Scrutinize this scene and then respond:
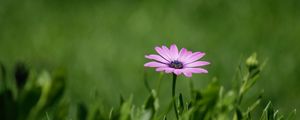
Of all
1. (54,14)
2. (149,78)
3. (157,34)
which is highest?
(54,14)

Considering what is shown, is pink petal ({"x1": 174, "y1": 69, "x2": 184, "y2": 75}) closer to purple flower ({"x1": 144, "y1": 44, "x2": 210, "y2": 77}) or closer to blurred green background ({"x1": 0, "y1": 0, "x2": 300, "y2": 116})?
purple flower ({"x1": 144, "y1": 44, "x2": 210, "y2": 77})

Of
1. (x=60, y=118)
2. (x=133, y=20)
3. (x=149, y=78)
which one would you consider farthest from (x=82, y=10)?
(x=60, y=118)

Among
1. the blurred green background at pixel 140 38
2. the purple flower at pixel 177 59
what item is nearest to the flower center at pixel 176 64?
the purple flower at pixel 177 59

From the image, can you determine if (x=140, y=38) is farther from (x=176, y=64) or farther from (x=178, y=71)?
(x=178, y=71)

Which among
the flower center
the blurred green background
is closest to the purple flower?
the flower center

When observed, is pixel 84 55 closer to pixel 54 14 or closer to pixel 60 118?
pixel 54 14

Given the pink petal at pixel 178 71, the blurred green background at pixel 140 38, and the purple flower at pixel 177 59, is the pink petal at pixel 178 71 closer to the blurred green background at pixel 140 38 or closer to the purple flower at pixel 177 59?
the purple flower at pixel 177 59

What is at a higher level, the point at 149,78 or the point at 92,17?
the point at 92,17

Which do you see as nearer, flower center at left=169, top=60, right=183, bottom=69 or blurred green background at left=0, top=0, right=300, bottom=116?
flower center at left=169, top=60, right=183, bottom=69
